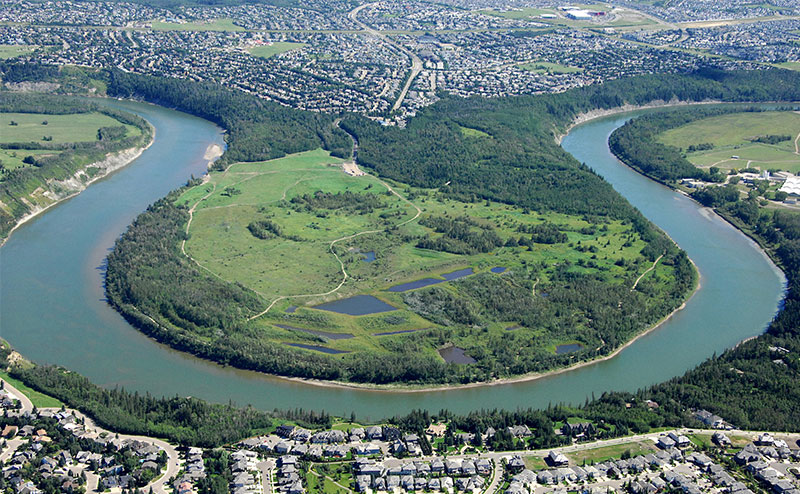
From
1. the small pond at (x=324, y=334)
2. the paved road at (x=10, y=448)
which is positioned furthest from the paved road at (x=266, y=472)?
the small pond at (x=324, y=334)

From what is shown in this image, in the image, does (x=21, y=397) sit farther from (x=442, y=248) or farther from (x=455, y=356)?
(x=442, y=248)

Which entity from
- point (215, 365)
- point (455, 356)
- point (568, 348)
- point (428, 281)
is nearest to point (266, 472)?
point (215, 365)

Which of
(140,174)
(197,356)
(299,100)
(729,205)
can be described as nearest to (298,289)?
(197,356)

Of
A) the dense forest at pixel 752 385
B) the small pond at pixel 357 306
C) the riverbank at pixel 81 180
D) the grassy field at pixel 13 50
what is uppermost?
the dense forest at pixel 752 385

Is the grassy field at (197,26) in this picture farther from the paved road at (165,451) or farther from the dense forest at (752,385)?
the paved road at (165,451)

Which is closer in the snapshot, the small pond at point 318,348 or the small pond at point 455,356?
the small pond at point 455,356

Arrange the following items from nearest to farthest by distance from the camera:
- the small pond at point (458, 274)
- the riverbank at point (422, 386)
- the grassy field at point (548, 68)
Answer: the riverbank at point (422, 386) → the small pond at point (458, 274) → the grassy field at point (548, 68)
